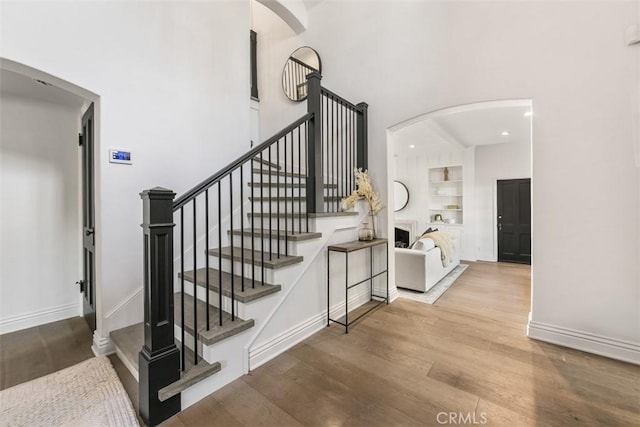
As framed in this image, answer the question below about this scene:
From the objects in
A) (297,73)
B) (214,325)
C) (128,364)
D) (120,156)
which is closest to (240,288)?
(214,325)

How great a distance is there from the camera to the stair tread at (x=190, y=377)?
1.49 m

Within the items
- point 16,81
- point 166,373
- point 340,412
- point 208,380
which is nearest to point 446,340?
point 340,412

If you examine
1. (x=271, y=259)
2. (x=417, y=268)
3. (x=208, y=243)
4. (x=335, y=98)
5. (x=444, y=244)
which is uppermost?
(x=335, y=98)

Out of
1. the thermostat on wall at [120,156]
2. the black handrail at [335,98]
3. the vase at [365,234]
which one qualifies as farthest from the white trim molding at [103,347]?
the black handrail at [335,98]

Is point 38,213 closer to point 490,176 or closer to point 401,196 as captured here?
point 401,196

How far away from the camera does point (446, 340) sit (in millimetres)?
2359

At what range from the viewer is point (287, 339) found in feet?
7.30

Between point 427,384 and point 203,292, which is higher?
point 203,292

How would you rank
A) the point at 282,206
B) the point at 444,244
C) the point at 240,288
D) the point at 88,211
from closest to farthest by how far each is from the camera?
1. the point at 240,288
2. the point at 88,211
3. the point at 282,206
4. the point at 444,244

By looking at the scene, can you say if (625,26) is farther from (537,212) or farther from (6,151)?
(6,151)

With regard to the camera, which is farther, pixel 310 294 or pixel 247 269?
pixel 310 294

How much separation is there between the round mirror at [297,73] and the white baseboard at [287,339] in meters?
3.14

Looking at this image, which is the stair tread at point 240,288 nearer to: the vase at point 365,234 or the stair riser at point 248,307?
the stair riser at point 248,307

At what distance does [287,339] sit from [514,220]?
6.09 meters
